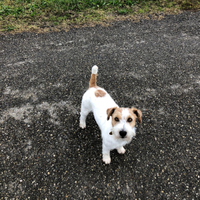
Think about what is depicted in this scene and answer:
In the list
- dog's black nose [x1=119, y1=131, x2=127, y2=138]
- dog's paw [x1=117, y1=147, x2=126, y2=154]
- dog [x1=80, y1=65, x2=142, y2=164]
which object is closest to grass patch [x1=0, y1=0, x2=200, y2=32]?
dog [x1=80, y1=65, x2=142, y2=164]

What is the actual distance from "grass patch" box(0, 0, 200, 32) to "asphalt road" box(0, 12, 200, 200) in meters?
→ 0.97

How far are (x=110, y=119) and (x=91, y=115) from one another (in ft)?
5.52

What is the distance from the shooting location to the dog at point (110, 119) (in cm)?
301

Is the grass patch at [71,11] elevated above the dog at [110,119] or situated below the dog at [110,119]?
above

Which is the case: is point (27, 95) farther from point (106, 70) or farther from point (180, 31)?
point (180, 31)

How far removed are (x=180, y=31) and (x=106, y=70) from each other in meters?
5.39

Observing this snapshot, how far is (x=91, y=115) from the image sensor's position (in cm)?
523

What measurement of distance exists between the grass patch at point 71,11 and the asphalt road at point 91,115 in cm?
97

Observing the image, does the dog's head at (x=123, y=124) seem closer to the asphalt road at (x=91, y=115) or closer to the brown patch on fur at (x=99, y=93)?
the brown patch on fur at (x=99, y=93)

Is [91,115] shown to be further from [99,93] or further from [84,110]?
[99,93]

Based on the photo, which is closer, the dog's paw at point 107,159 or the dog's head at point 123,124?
the dog's head at point 123,124

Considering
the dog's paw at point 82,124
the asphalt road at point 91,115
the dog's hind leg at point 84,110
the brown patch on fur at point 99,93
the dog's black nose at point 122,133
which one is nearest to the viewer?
the dog's black nose at point 122,133

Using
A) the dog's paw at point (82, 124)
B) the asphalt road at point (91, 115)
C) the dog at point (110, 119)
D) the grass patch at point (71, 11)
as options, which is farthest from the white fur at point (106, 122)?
the grass patch at point (71, 11)

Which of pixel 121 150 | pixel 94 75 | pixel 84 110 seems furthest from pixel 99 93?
pixel 121 150
